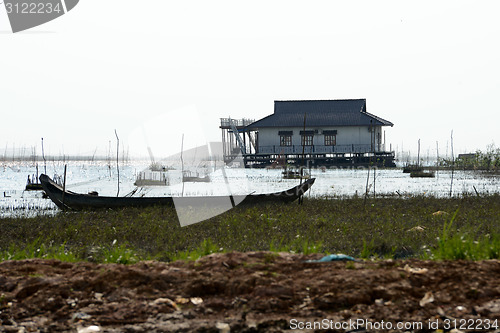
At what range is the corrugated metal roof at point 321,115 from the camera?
39531 mm

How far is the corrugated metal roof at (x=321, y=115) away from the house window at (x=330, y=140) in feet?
4.60

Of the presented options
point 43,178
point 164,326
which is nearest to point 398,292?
point 164,326

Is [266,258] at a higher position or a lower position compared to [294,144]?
lower

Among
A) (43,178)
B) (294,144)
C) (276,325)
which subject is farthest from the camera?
(294,144)

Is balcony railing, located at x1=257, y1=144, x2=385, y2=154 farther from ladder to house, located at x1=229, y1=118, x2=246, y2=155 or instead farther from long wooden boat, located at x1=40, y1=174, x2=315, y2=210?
long wooden boat, located at x1=40, y1=174, x2=315, y2=210

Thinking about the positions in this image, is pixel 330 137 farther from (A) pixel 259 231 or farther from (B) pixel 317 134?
(A) pixel 259 231

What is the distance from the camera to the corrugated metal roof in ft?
130

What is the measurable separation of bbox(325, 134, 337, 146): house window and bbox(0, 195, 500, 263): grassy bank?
25.9 m

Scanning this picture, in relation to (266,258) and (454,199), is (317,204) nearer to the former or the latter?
(454,199)

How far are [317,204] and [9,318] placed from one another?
1175 cm

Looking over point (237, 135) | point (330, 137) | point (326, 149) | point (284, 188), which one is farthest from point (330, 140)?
point (284, 188)

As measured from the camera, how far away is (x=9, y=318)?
3832mm

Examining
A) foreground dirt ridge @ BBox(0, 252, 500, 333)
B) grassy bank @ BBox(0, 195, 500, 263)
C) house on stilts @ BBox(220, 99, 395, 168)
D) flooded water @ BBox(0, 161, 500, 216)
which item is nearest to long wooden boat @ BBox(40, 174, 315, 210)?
grassy bank @ BBox(0, 195, 500, 263)

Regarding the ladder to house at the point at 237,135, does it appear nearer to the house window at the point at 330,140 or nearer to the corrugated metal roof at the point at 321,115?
the corrugated metal roof at the point at 321,115
